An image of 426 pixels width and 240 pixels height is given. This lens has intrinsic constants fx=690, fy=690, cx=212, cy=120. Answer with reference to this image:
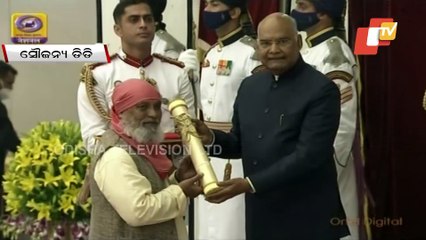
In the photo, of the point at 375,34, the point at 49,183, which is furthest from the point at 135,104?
the point at 375,34

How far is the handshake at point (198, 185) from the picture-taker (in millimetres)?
1854

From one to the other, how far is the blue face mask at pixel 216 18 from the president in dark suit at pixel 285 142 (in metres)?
0.53

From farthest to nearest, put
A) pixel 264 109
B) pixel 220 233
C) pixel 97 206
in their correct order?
pixel 220 233 → pixel 264 109 → pixel 97 206

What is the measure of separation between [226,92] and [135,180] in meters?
1.02

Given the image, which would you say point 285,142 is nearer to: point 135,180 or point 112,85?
point 135,180

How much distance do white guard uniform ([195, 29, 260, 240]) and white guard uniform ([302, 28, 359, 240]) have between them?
0.23 m

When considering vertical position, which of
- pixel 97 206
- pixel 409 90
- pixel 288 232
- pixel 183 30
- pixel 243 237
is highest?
pixel 183 30

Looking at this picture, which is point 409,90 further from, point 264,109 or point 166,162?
point 166,162

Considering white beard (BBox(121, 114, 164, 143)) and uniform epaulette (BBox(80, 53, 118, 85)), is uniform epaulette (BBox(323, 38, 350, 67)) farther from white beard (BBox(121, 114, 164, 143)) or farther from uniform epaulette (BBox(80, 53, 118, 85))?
white beard (BBox(121, 114, 164, 143))

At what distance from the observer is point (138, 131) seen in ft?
5.91

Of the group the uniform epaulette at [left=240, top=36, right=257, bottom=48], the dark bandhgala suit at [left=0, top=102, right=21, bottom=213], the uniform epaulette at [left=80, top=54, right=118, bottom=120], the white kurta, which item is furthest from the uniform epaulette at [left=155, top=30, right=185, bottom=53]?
the white kurta

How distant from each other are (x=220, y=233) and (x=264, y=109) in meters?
0.81

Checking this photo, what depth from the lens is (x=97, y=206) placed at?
5.96 feet

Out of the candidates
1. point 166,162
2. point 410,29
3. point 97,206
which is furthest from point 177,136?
point 410,29
